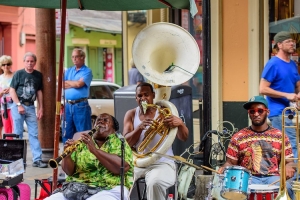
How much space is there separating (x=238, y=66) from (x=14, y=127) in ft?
10.8

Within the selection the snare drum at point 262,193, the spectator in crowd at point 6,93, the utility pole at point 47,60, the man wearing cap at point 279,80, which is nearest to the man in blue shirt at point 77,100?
the utility pole at point 47,60

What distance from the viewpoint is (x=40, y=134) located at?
9047 mm

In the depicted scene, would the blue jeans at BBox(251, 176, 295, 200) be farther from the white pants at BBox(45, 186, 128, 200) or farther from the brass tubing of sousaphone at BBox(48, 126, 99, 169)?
the brass tubing of sousaphone at BBox(48, 126, 99, 169)

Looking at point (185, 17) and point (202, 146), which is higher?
point (185, 17)

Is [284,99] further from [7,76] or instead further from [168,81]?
[7,76]

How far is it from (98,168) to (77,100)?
3.86m

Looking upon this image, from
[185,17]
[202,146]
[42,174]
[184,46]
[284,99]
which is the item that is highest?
[185,17]

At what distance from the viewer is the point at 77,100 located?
8.64m

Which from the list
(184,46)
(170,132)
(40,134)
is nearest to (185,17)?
(40,134)

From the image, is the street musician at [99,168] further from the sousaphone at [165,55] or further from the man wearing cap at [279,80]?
the man wearing cap at [279,80]

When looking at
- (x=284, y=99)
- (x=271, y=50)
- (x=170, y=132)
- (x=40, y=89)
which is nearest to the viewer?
(x=170, y=132)

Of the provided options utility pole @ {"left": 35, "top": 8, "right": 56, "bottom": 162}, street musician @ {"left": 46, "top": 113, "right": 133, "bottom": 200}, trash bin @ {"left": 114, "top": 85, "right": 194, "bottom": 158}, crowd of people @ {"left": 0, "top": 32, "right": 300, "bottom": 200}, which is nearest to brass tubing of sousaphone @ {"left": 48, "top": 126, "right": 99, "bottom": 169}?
crowd of people @ {"left": 0, "top": 32, "right": 300, "bottom": 200}

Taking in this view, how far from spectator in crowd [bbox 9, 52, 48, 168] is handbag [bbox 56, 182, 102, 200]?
3.84 metres

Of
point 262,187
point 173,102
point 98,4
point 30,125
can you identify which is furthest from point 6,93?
point 262,187
